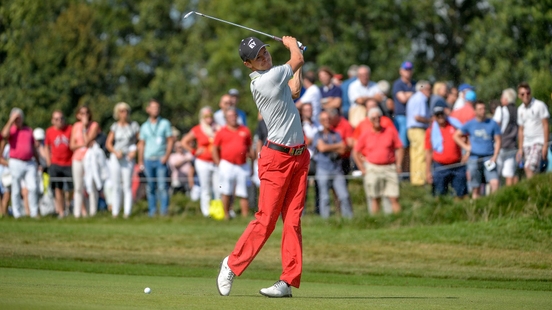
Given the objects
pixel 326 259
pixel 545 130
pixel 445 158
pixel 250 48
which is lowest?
pixel 326 259

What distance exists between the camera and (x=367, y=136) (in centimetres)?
1917

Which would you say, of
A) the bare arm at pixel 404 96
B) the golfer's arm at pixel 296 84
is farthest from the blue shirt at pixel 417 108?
the golfer's arm at pixel 296 84

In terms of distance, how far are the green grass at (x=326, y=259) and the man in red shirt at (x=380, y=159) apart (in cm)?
53

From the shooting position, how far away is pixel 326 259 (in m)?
15.7

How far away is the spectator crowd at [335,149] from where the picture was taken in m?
19.0

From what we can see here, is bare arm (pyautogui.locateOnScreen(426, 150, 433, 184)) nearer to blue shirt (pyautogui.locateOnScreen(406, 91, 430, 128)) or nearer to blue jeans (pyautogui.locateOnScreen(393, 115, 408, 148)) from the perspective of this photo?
blue shirt (pyautogui.locateOnScreen(406, 91, 430, 128))

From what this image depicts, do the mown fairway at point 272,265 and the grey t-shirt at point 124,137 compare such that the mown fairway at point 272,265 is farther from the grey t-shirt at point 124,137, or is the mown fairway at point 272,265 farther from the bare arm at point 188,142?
the bare arm at point 188,142

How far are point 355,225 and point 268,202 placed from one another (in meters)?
8.72

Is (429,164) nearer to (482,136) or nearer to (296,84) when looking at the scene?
(482,136)

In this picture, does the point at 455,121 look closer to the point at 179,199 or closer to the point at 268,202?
the point at 179,199

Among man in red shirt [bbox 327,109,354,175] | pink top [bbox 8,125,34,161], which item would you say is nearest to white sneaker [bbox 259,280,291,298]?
man in red shirt [bbox 327,109,354,175]

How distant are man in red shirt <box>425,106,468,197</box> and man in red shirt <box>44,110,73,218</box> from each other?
308 inches

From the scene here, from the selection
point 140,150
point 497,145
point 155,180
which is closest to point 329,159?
point 497,145

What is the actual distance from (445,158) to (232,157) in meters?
4.11
